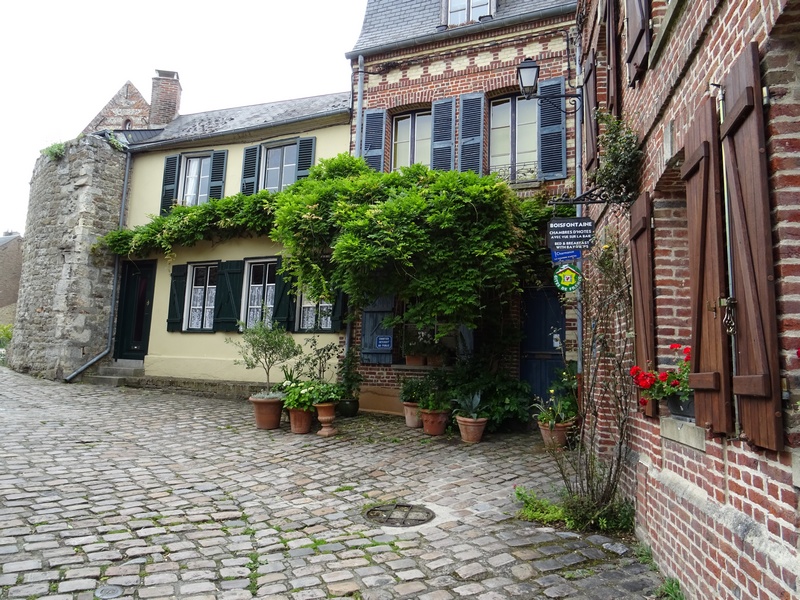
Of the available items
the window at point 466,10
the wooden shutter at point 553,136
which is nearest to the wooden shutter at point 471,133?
the wooden shutter at point 553,136

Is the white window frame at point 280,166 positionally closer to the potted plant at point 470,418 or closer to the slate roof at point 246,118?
the slate roof at point 246,118

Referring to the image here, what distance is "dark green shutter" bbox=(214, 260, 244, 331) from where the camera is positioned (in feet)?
37.3

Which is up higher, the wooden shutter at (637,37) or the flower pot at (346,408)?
the wooden shutter at (637,37)

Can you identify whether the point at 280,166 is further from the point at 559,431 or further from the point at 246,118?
the point at 559,431

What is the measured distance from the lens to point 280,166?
38.2 feet

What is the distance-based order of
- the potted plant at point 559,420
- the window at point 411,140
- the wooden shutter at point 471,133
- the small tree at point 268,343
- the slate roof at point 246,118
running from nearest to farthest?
the potted plant at point 559,420 → the small tree at point 268,343 → the wooden shutter at point 471,133 → the window at point 411,140 → the slate roof at point 246,118

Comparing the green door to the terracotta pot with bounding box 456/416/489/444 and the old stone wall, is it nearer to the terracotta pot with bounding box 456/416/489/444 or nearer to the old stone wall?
the old stone wall

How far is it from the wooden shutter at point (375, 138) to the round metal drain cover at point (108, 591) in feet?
26.6

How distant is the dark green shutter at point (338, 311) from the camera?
10094 mm

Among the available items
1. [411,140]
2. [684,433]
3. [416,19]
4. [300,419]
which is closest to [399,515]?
[684,433]

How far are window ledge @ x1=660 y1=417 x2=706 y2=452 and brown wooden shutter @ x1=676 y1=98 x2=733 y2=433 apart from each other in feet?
0.45

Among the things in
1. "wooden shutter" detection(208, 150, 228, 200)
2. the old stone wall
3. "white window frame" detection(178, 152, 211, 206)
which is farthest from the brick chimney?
"wooden shutter" detection(208, 150, 228, 200)

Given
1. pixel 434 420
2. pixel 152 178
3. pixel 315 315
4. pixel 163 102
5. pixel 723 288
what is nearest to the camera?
pixel 723 288

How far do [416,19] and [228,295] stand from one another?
6.68 meters
